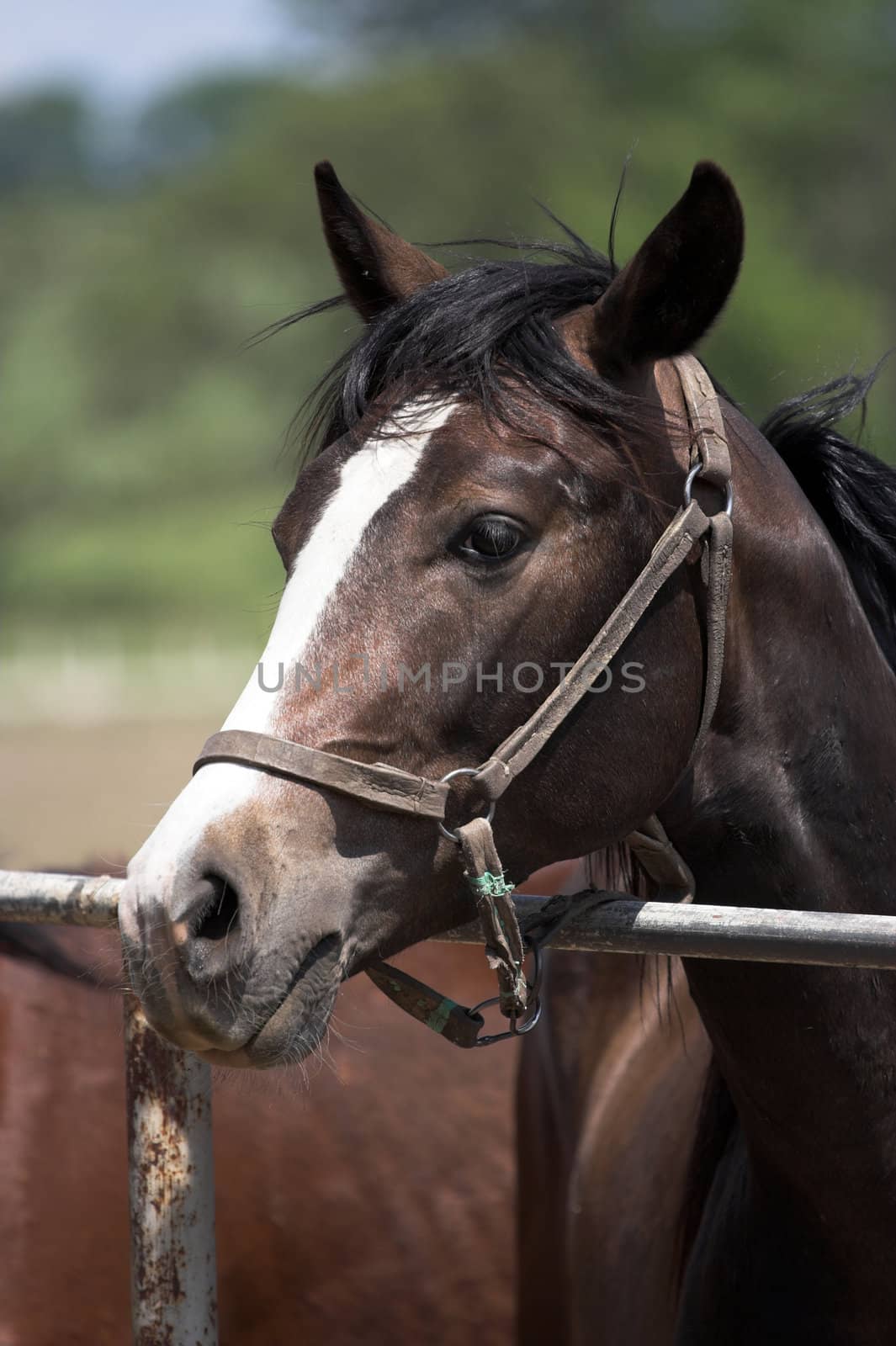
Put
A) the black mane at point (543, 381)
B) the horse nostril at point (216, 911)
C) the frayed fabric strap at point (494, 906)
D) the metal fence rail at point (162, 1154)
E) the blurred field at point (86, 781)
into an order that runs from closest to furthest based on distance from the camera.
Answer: the horse nostril at point (216, 911) → the frayed fabric strap at point (494, 906) → the black mane at point (543, 381) → the metal fence rail at point (162, 1154) → the blurred field at point (86, 781)

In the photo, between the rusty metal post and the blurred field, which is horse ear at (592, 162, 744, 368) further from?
the blurred field

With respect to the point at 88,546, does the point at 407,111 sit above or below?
above

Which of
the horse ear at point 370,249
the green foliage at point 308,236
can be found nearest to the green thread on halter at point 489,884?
the horse ear at point 370,249

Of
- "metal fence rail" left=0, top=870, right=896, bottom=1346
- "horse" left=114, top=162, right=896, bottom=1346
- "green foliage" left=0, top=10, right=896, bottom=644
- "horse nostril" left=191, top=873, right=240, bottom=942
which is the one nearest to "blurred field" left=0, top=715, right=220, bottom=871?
"metal fence rail" left=0, top=870, right=896, bottom=1346

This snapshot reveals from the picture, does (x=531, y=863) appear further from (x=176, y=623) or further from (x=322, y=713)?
(x=176, y=623)

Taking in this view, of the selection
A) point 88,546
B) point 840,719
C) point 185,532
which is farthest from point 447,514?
point 185,532

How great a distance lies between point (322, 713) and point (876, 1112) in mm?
915

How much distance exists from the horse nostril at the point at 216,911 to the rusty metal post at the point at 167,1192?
1.37 feet

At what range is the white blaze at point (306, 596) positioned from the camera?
65.6 inches

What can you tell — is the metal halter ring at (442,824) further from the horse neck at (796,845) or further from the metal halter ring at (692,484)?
the metal halter ring at (692,484)

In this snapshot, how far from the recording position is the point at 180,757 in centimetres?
1195

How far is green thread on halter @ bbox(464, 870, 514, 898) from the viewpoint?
180cm

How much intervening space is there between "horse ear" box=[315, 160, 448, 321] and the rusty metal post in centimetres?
112

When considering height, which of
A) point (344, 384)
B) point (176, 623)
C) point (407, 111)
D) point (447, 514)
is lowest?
point (176, 623)
